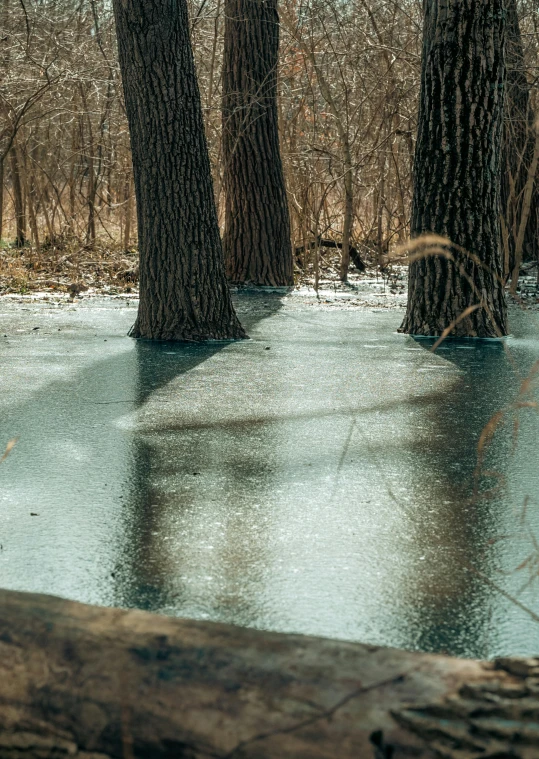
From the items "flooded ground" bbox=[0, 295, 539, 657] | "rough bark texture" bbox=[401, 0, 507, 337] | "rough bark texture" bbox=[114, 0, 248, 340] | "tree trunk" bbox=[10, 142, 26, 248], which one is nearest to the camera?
"flooded ground" bbox=[0, 295, 539, 657]

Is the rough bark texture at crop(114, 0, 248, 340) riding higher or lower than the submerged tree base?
higher

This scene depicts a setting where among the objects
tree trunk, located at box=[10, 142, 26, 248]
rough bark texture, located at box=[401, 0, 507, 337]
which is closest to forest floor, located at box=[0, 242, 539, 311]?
tree trunk, located at box=[10, 142, 26, 248]

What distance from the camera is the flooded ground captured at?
3.05 meters

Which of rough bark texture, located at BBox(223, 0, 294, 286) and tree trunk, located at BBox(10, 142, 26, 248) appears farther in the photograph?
tree trunk, located at BBox(10, 142, 26, 248)

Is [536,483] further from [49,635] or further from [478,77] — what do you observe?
[478,77]

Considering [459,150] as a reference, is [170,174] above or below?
below

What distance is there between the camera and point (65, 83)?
16.6 metres

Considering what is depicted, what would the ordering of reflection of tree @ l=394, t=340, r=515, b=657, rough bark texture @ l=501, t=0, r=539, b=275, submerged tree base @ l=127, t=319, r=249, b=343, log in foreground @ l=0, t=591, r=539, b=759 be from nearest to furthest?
log in foreground @ l=0, t=591, r=539, b=759
reflection of tree @ l=394, t=340, r=515, b=657
submerged tree base @ l=127, t=319, r=249, b=343
rough bark texture @ l=501, t=0, r=539, b=275

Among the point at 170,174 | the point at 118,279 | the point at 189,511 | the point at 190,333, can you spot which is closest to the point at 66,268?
the point at 118,279

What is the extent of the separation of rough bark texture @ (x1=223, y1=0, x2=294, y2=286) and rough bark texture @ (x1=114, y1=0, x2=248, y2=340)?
15.9ft

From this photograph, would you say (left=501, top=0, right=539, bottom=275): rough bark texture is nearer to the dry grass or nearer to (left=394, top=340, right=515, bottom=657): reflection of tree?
the dry grass

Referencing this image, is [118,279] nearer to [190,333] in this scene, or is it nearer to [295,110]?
[295,110]

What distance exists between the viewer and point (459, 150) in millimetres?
8555

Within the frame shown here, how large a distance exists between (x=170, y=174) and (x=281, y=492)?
4.62 metres
